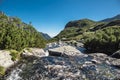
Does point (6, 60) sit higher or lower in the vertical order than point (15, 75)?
higher

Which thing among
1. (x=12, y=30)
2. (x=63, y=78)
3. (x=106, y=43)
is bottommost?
(x=63, y=78)

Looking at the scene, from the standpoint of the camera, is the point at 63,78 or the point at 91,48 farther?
the point at 91,48

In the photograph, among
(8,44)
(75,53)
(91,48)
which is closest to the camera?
(8,44)

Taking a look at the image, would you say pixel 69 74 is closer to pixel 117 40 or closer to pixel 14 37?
pixel 14 37

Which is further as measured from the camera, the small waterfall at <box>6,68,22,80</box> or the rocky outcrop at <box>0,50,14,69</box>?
the rocky outcrop at <box>0,50,14,69</box>

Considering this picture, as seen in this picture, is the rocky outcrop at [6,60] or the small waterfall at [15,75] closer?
the small waterfall at [15,75]

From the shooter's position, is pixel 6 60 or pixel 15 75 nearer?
pixel 15 75

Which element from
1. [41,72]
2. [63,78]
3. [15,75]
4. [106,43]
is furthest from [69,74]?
[106,43]

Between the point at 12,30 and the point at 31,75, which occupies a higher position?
the point at 12,30

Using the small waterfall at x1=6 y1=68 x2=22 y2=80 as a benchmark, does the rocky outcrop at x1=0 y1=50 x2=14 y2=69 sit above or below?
above

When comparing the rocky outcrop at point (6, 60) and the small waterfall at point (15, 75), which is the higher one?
the rocky outcrop at point (6, 60)

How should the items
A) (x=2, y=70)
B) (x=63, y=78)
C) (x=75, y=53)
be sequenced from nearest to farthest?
(x=63, y=78)
(x=2, y=70)
(x=75, y=53)

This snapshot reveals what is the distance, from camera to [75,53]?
223ft

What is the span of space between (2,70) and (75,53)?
115ft
